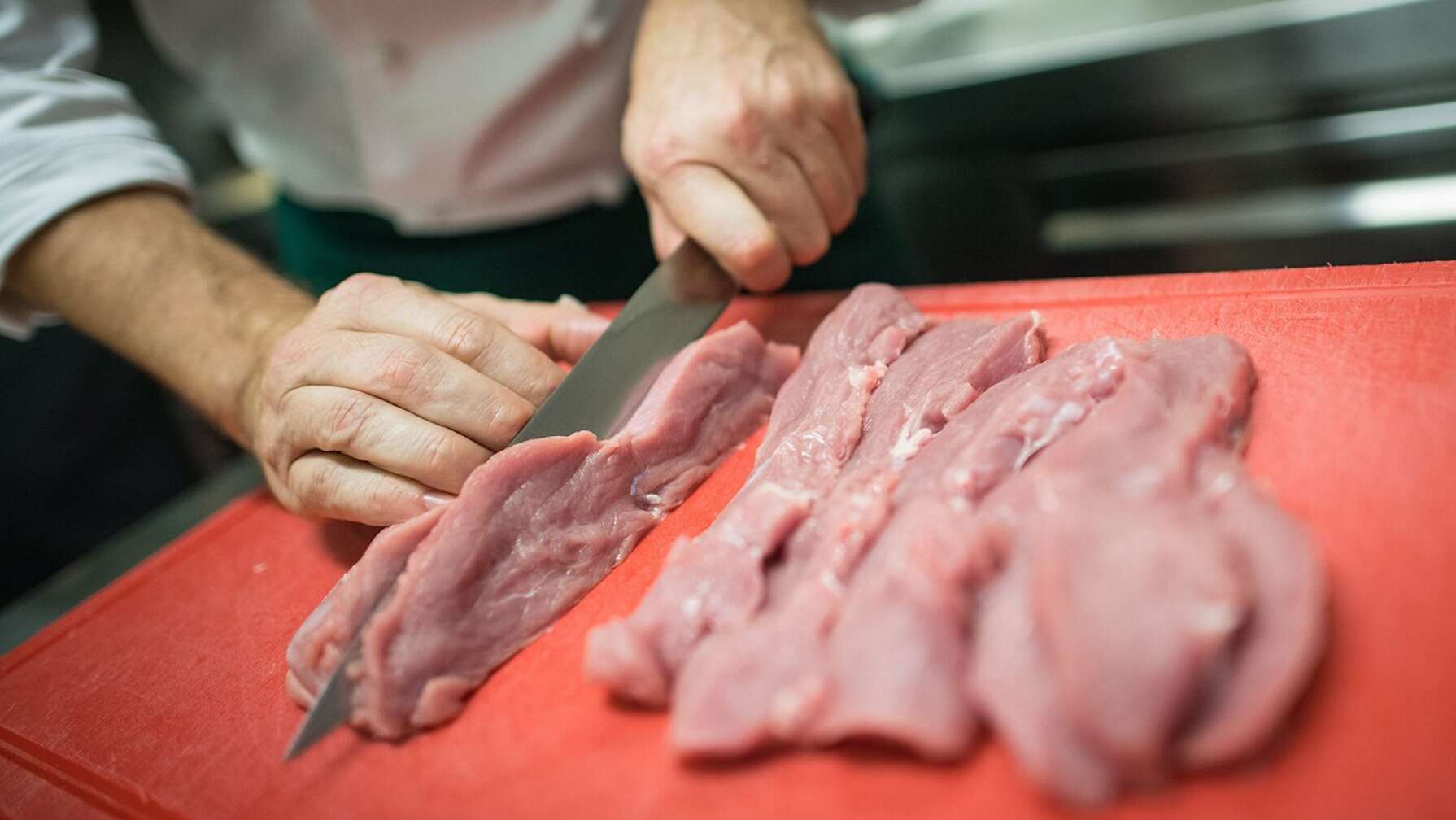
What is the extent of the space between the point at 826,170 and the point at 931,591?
150 centimetres

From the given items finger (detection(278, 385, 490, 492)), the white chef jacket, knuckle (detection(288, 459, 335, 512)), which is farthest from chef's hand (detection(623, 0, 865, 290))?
knuckle (detection(288, 459, 335, 512))

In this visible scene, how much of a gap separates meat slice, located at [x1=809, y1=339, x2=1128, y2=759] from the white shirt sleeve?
8.06 ft

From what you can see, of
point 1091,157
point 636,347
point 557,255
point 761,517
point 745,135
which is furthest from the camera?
point 1091,157

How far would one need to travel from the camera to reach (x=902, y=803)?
4.68 ft

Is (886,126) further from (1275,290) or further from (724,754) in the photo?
(724,754)

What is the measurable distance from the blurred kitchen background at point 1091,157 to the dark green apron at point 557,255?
2.12 feet

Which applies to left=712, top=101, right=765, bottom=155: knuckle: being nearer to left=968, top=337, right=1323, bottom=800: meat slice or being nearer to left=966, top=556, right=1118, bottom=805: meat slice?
left=968, top=337, right=1323, bottom=800: meat slice

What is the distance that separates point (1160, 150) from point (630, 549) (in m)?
2.99

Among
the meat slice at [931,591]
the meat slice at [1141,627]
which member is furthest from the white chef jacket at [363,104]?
the meat slice at [1141,627]

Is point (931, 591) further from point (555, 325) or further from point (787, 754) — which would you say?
point (555, 325)

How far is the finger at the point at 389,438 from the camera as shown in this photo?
6.80ft

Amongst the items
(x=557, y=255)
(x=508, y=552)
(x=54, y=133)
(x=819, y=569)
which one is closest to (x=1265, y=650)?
(x=819, y=569)

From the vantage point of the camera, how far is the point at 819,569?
170cm

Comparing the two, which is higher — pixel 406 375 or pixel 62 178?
pixel 62 178
